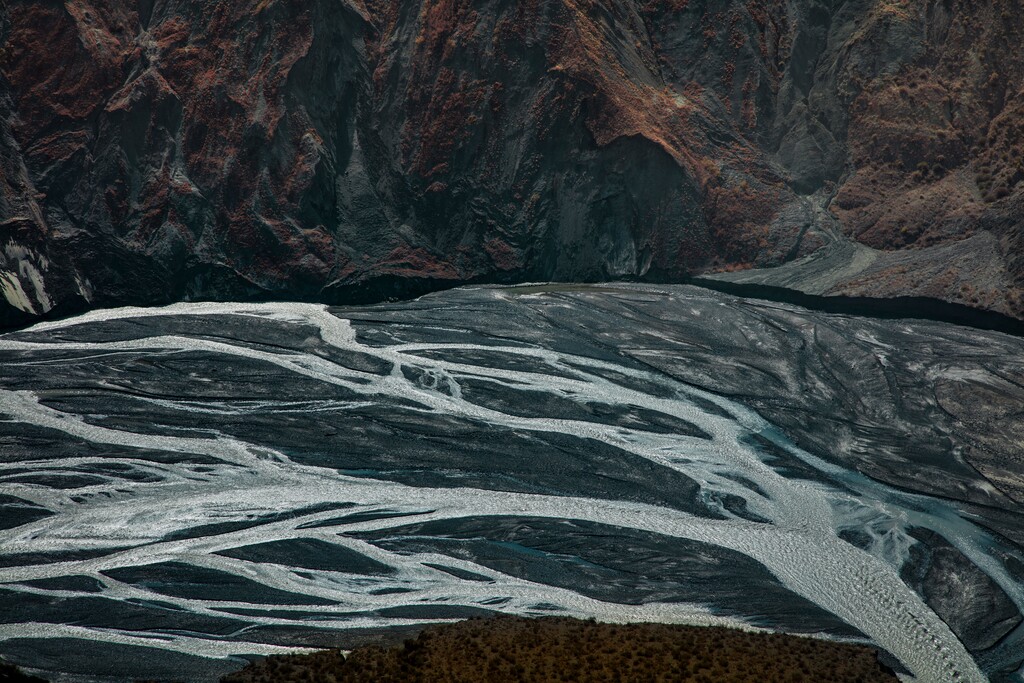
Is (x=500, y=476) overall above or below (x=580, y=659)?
above

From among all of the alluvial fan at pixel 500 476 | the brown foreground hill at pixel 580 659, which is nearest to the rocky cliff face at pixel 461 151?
the alluvial fan at pixel 500 476

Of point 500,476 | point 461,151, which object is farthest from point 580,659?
point 461,151

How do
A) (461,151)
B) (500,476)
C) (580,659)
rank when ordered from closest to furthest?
1. (580,659)
2. (500,476)
3. (461,151)

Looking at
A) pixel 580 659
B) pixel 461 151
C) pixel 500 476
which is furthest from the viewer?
pixel 461 151

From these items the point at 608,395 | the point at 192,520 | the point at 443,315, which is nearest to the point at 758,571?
the point at 608,395

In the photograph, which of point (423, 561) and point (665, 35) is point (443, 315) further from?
point (665, 35)

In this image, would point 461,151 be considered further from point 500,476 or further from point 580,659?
point 580,659
